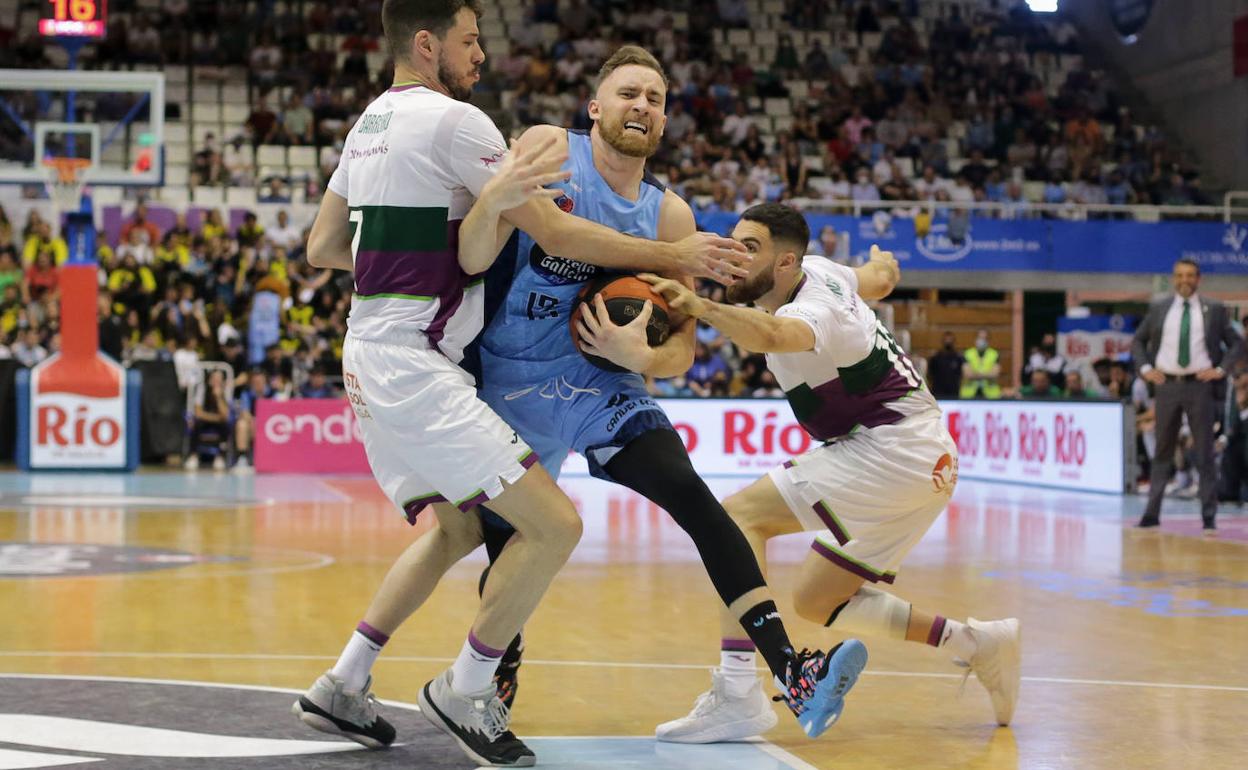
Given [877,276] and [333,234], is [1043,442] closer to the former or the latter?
[877,276]

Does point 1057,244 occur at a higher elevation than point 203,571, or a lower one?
higher

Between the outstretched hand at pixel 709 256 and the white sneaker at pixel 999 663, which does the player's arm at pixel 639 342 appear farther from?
the white sneaker at pixel 999 663

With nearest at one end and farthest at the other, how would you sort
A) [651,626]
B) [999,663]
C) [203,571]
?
[999,663] < [651,626] < [203,571]

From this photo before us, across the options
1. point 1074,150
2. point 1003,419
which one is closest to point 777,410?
point 1003,419

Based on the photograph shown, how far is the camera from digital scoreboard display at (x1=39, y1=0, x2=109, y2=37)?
58.4ft

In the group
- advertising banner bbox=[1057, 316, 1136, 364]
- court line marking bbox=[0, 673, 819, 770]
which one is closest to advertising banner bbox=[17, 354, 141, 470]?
court line marking bbox=[0, 673, 819, 770]

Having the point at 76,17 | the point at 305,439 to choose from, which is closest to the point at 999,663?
the point at 305,439

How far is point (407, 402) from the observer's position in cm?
419

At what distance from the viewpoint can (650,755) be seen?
4348 millimetres

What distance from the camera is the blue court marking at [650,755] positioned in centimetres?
421

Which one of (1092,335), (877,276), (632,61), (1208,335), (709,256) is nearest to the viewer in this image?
(709,256)

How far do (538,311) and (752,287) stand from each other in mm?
921

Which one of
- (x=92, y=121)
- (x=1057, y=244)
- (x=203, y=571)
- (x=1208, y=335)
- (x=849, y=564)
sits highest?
(x=92, y=121)

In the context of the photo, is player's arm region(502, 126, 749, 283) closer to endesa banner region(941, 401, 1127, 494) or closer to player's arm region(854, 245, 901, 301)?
player's arm region(854, 245, 901, 301)
